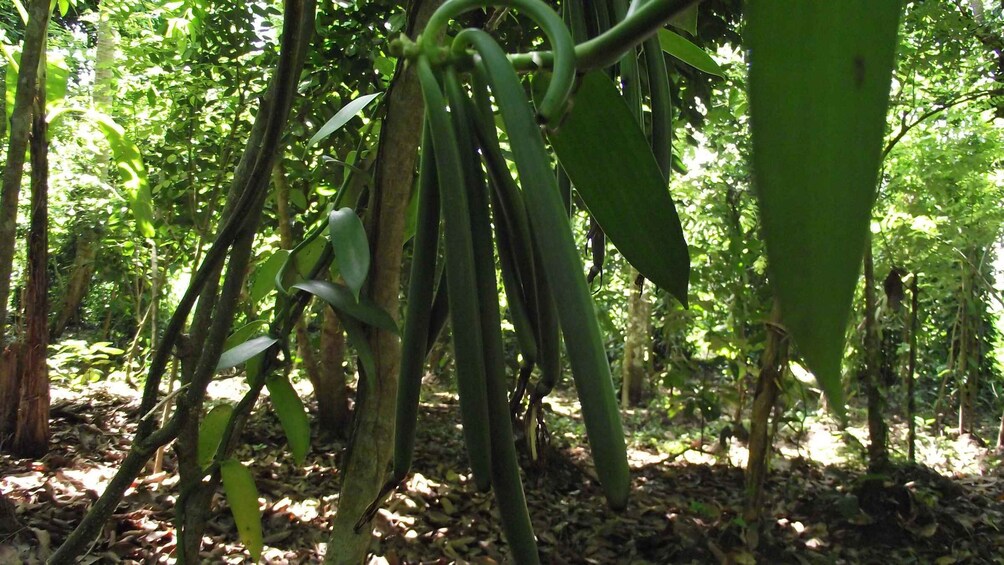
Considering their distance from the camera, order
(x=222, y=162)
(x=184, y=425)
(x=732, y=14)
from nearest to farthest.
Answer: (x=184, y=425) < (x=732, y=14) < (x=222, y=162)

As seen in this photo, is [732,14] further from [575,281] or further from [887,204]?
[887,204]

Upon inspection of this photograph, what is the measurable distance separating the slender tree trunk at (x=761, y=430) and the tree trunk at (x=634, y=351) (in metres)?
1.14

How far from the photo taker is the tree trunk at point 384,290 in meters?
0.44

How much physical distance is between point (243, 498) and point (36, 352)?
1.20 meters

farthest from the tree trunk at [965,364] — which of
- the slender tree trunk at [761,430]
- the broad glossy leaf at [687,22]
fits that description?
the broad glossy leaf at [687,22]

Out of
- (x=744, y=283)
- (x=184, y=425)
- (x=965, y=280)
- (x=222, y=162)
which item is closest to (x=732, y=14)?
(x=744, y=283)

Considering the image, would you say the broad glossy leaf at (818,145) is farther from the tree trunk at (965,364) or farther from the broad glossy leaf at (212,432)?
the tree trunk at (965,364)

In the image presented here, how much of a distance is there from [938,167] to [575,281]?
2.53 metres

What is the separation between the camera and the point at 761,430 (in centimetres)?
144

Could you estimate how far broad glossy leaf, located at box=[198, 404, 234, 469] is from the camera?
1.59ft

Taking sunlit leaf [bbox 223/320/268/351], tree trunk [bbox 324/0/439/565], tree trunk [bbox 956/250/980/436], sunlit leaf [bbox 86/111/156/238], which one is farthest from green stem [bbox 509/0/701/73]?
tree trunk [bbox 956/250/980/436]

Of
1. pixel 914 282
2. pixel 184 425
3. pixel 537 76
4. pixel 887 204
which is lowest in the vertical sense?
pixel 184 425

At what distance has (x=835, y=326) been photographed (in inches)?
4.3

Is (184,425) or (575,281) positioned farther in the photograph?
(184,425)
